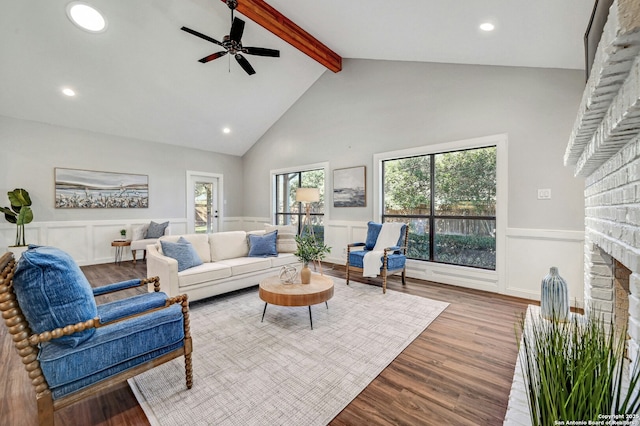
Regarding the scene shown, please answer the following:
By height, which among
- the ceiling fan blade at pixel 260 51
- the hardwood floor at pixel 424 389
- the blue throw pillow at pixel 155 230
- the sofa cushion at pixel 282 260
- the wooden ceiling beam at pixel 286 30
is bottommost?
the hardwood floor at pixel 424 389

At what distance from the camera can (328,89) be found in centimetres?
575

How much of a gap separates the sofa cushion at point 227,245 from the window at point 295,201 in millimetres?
2169

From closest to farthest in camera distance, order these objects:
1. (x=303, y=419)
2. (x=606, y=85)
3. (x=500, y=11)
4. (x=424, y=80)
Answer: (x=606, y=85)
(x=303, y=419)
(x=500, y=11)
(x=424, y=80)

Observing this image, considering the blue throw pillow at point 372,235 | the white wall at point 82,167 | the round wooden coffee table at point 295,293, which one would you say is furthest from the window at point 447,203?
the white wall at point 82,167

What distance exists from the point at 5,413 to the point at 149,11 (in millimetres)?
4545

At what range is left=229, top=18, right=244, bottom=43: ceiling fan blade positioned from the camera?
123 inches

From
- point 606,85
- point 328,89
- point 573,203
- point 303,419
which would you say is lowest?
point 303,419

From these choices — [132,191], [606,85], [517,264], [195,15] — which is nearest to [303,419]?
[606,85]

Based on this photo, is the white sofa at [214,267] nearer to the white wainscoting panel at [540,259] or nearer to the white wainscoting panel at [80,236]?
the white wainscoting panel at [540,259]

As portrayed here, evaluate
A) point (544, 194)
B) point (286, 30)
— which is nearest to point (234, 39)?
point (286, 30)

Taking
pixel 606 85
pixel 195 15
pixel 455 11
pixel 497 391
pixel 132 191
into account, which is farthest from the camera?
pixel 132 191

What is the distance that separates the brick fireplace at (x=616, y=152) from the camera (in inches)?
32.0

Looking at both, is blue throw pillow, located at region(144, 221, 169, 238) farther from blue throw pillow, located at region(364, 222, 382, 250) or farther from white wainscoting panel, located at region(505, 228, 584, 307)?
white wainscoting panel, located at region(505, 228, 584, 307)

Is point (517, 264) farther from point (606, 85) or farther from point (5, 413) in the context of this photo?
point (5, 413)
